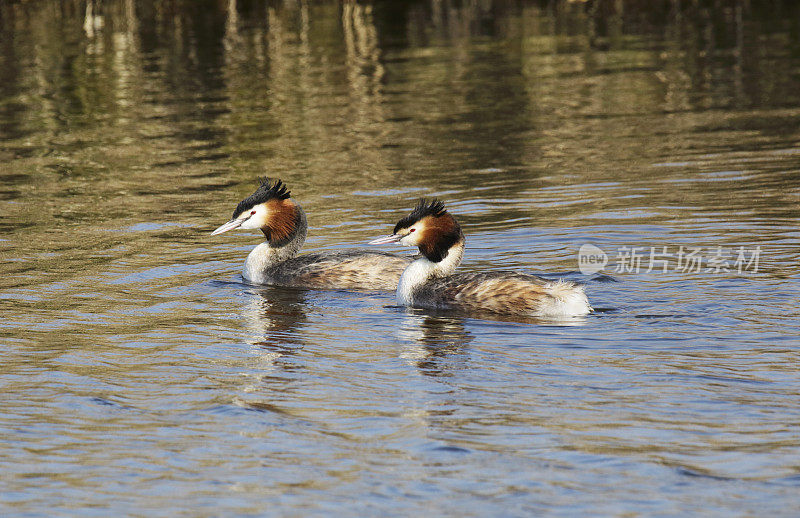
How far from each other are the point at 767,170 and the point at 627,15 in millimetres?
23530

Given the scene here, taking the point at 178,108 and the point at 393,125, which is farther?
the point at 178,108

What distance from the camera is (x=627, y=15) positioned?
38.0m

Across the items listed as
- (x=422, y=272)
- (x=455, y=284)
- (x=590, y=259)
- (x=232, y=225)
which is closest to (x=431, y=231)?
(x=422, y=272)

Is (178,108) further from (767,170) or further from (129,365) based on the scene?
(129,365)

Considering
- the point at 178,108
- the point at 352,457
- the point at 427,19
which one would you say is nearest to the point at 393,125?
the point at 178,108

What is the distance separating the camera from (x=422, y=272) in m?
10.8

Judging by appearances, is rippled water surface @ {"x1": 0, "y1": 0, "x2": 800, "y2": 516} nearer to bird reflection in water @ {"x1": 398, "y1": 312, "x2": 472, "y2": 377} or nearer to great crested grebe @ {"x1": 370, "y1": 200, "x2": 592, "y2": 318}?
bird reflection in water @ {"x1": 398, "y1": 312, "x2": 472, "y2": 377}

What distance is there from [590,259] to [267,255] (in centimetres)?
320

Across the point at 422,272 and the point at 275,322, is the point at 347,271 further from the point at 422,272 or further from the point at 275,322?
the point at 275,322

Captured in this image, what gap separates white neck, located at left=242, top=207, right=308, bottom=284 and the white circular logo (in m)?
2.83

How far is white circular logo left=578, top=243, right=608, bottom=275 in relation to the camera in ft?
37.6

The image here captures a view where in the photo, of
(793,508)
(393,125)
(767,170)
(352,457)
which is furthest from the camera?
(393,125)

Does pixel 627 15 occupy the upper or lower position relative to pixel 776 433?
upper

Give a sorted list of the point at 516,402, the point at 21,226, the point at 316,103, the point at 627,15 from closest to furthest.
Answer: the point at 516,402 < the point at 21,226 < the point at 316,103 < the point at 627,15
